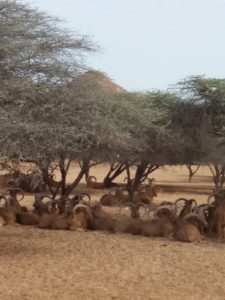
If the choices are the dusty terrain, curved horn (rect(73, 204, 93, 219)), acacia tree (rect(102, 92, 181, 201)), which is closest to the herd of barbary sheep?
curved horn (rect(73, 204, 93, 219))

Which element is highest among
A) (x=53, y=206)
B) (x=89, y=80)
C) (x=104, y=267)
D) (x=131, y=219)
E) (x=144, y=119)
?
(x=89, y=80)

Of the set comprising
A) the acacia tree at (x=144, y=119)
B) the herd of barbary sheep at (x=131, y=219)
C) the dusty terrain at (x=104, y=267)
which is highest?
the acacia tree at (x=144, y=119)

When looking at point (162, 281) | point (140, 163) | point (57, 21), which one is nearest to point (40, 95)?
point (57, 21)

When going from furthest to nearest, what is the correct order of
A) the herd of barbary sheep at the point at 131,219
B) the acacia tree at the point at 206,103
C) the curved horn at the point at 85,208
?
the acacia tree at the point at 206,103 < the curved horn at the point at 85,208 < the herd of barbary sheep at the point at 131,219

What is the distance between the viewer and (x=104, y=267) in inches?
414

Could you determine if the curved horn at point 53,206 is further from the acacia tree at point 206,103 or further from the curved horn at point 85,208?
the acacia tree at point 206,103

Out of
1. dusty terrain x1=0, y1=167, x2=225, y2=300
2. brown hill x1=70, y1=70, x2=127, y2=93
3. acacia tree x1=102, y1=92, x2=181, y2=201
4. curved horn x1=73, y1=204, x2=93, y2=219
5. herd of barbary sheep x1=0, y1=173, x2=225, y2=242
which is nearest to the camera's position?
dusty terrain x1=0, y1=167, x2=225, y2=300

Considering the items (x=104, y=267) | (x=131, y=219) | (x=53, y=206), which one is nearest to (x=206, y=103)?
(x=131, y=219)

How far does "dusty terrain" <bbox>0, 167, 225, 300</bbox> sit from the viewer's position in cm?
869

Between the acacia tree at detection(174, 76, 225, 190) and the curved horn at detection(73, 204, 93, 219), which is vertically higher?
the acacia tree at detection(174, 76, 225, 190)

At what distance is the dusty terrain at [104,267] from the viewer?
28.5ft

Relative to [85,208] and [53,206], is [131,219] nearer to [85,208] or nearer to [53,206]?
[85,208]

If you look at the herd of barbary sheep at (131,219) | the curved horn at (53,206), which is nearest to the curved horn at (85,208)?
the herd of barbary sheep at (131,219)

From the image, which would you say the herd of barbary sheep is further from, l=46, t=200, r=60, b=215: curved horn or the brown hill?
the brown hill
